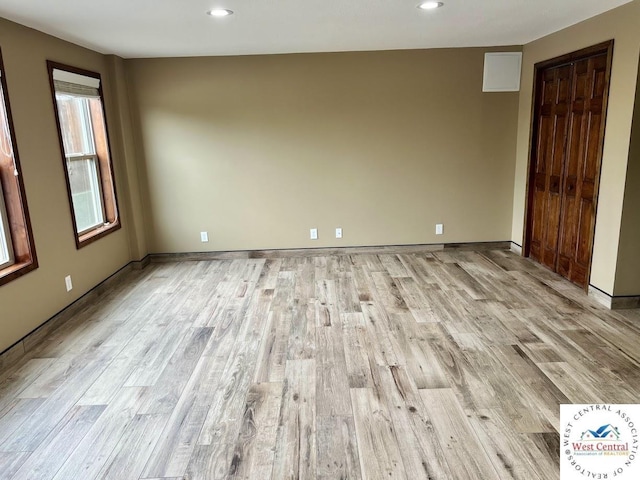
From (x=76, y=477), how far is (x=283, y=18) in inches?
123

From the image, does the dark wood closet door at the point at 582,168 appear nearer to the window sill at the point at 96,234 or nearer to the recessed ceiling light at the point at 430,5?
the recessed ceiling light at the point at 430,5

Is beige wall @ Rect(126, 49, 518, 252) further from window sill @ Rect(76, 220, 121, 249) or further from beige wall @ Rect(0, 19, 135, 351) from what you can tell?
beige wall @ Rect(0, 19, 135, 351)

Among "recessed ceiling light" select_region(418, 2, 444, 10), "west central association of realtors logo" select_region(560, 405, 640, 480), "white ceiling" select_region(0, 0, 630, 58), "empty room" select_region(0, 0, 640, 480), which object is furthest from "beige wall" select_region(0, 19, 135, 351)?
"west central association of realtors logo" select_region(560, 405, 640, 480)

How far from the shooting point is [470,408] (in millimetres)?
2305

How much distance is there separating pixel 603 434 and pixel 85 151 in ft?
Answer: 15.2

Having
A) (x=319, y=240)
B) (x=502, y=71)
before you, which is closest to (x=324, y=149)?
(x=319, y=240)

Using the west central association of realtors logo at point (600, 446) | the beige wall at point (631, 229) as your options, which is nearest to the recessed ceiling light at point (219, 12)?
the beige wall at point (631, 229)

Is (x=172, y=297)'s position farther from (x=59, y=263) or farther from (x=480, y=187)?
(x=480, y=187)

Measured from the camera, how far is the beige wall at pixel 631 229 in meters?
3.19

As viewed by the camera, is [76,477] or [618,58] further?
[618,58]

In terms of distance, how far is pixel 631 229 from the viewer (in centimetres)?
334

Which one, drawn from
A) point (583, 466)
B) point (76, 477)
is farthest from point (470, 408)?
point (76, 477)

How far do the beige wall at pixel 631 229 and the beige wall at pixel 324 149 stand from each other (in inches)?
73.1

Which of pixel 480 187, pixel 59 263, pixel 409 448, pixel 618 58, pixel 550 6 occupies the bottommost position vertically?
pixel 409 448
